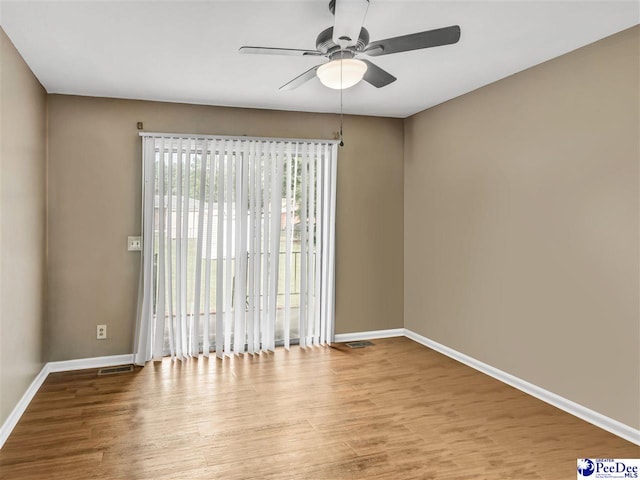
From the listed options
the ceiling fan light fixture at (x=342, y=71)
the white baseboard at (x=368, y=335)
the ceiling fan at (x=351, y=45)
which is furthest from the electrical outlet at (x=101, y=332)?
the ceiling fan light fixture at (x=342, y=71)

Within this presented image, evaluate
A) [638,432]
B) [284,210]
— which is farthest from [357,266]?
[638,432]

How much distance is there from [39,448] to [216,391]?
1218 millimetres

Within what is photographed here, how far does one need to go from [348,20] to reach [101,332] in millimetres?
3516

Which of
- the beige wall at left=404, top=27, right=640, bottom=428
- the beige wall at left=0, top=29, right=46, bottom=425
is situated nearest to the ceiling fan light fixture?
the beige wall at left=404, top=27, right=640, bottom=428

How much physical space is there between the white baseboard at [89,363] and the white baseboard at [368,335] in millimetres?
2107

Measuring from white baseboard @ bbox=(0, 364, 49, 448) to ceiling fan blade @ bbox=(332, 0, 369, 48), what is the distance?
9.70 feet

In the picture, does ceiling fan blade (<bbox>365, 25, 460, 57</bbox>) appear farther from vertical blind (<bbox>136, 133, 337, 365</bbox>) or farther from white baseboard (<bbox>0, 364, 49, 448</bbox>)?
white baseboard (<bbox>0, 364, 49, 448</bbox>)

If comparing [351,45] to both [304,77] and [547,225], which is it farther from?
[547,225]

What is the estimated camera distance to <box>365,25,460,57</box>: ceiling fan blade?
2.19 metres

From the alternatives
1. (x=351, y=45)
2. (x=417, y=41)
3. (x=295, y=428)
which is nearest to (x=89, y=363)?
(x=295, y=428)

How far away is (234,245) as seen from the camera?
14.8ft

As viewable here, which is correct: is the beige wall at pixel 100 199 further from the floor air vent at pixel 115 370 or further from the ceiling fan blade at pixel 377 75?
the ceiling fan blade at pixel 377 75

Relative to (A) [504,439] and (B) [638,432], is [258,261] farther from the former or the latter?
(B) [638,432]
